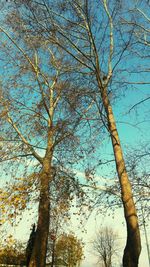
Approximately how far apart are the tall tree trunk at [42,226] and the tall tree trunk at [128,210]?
425cm

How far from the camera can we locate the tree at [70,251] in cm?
4431

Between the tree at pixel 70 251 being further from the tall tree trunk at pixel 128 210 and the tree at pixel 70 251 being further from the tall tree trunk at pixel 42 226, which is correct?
the tall tree trunk at pixel 128 210

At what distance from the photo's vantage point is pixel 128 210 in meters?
6.32

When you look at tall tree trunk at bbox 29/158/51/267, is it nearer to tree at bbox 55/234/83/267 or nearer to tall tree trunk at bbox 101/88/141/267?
tall tree trunk at bbox 101/88/141/267

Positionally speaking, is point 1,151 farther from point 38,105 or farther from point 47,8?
point 47,8

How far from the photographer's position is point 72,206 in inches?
432

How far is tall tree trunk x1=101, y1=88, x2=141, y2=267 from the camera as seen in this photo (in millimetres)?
5773

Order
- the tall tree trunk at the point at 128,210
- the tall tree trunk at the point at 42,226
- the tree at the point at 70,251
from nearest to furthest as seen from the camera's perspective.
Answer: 1. the tall tree trunk at the point at 128,210
2. the tall tree trunk at the point at 42,226
3. the tree at the point at 70,251

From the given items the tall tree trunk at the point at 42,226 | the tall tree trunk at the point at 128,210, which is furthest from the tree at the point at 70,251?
the tall tree trunk at the point at 128,210

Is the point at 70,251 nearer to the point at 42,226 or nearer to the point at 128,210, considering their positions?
the point at 42,226

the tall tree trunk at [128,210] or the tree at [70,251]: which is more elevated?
the tree at [70,251]

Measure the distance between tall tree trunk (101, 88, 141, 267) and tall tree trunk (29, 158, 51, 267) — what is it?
14.0 feet

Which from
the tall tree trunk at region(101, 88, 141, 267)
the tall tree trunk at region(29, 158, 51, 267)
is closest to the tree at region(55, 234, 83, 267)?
the tall tree trunk at region(29, 158, 51, 267)

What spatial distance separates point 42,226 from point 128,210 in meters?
5.70
